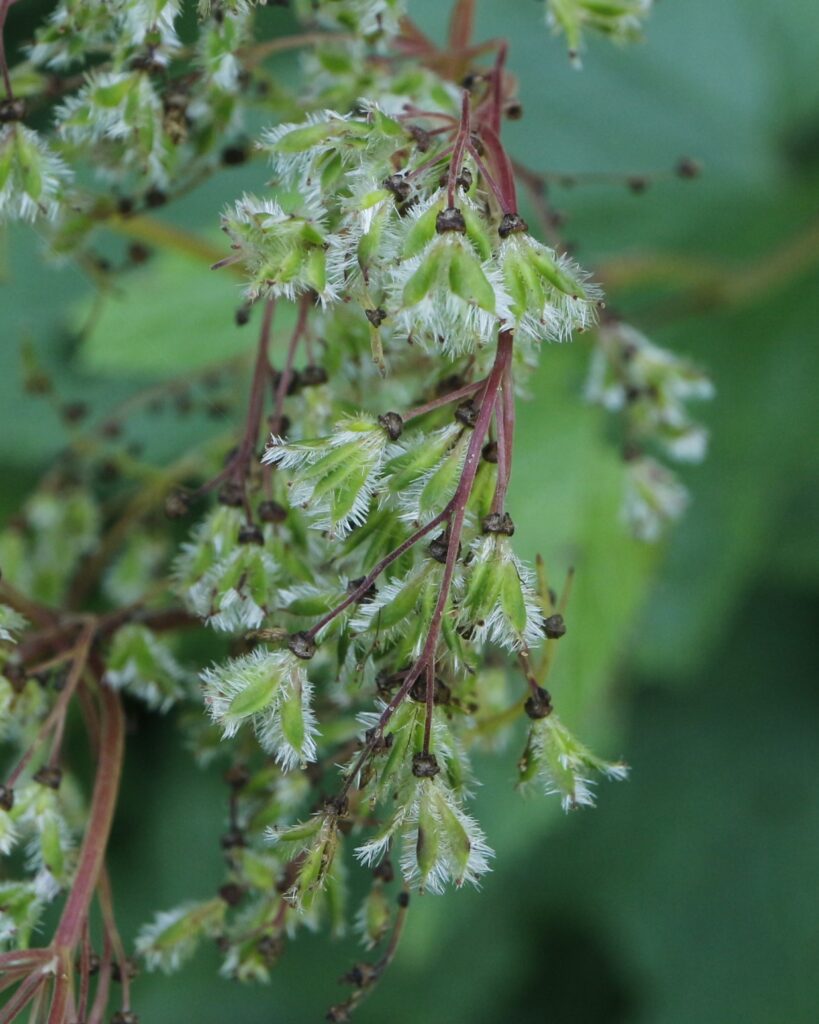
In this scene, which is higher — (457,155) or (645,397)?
(457,155)

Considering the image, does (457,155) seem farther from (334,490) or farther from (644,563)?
(644,563)

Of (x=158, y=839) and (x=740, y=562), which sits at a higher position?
(x=740, y=562)

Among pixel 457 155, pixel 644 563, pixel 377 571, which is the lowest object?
pixel 644 563

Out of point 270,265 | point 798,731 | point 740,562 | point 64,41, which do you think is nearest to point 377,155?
point 270,265

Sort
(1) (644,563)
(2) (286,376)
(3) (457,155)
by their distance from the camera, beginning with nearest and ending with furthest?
(3) (457,155)
(2) (286,376)
(1) (644,563)

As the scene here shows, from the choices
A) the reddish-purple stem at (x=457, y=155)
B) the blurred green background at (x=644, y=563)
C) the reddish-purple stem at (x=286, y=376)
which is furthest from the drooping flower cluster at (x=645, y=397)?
the reddish-purple stem at (x=457, y=155)

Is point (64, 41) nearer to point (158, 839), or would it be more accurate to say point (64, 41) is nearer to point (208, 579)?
point (208, 579)

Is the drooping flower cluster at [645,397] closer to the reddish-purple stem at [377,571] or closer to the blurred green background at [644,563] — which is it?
the blurred green background at [644,563]

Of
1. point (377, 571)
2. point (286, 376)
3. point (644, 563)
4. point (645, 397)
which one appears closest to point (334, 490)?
point (377, 571)
